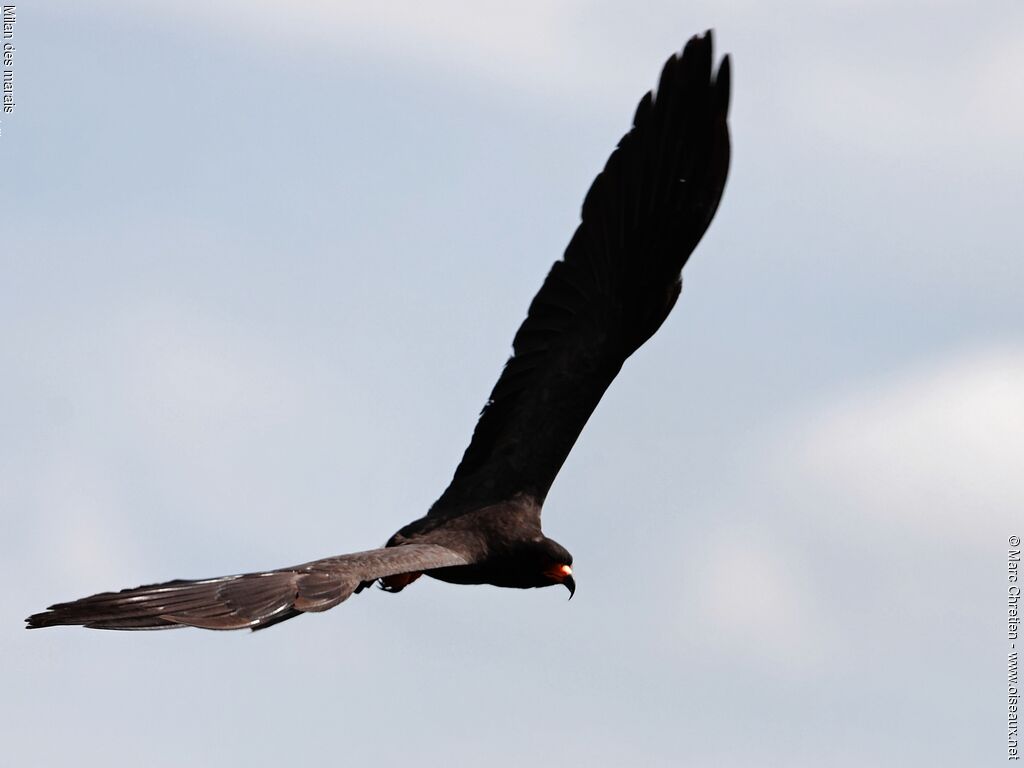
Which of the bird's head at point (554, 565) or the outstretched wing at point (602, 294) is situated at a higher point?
the outstretched wing at point (602, 294)

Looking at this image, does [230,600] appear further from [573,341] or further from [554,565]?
[573,341]

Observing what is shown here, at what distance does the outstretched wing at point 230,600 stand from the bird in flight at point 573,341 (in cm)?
3

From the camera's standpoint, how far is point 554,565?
15352 millimetres

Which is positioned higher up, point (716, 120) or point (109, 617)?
point (716, 120)

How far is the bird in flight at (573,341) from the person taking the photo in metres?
14.2

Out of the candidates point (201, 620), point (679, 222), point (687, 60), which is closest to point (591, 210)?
point (679, 222)

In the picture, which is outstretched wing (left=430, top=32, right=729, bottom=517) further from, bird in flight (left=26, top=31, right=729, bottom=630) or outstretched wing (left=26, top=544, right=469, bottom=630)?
outstretched wing (left=26, top=544, right=469, bottom=630)

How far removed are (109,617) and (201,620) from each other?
648mm

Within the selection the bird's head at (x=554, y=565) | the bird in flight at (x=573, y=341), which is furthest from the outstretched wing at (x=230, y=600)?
the bird's head at (x=554, y=565)

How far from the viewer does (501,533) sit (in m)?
15.2

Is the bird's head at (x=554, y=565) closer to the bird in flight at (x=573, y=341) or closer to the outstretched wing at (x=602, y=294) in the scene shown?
the bird in flight at (x=573, y=341)

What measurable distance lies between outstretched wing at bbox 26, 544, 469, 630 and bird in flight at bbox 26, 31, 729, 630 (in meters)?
0.03

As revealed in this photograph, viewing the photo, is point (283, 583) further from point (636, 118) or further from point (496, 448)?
point (636, 118)

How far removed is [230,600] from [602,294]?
510 centimetres
